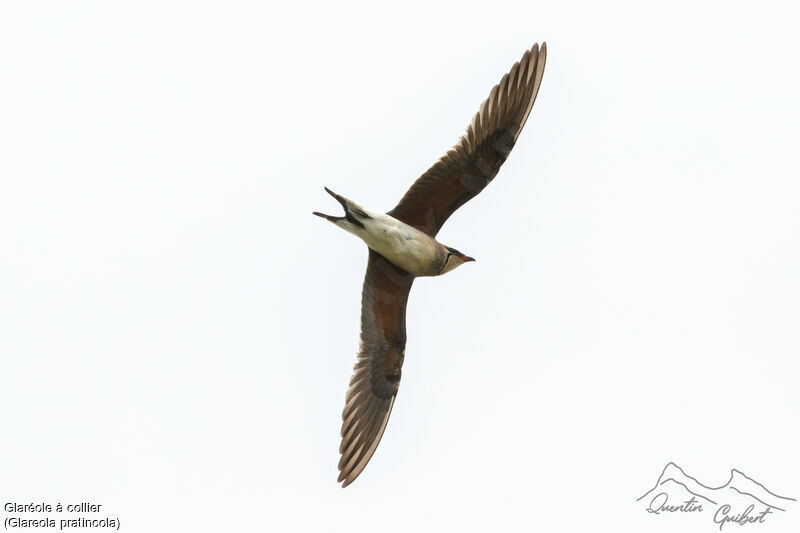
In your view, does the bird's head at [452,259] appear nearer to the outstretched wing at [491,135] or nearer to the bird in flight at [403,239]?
the bird in flight at [403,239]

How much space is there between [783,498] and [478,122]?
27.5ft

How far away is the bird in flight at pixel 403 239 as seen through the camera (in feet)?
49.4

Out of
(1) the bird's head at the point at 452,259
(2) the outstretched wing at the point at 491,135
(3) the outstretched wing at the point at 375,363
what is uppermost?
(2) the outstretched wing at the point at 491,135

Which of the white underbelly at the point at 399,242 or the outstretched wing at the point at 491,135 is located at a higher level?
the outstretched wing at the point at 491,135

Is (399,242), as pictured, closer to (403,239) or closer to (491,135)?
(403,239)

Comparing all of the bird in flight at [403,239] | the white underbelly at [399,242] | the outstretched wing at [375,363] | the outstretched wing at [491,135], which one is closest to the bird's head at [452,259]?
the bird in flight at [403,239]

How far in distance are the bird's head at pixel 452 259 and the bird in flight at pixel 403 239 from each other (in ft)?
0.05

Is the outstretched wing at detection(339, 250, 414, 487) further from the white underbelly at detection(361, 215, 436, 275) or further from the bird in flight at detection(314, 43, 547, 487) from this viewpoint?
the white underbelly at detection(361, 215, 436, 275)

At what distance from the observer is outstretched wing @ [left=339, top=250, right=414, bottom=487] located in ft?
52.4

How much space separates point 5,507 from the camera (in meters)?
16.9

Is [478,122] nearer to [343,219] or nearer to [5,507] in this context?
[343,219]

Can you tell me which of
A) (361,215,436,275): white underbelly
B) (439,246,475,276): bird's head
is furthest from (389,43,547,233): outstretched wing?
(439,246,475,276): bird's head

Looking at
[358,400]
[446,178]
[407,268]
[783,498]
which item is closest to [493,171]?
[446,178]

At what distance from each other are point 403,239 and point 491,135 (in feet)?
6.21
